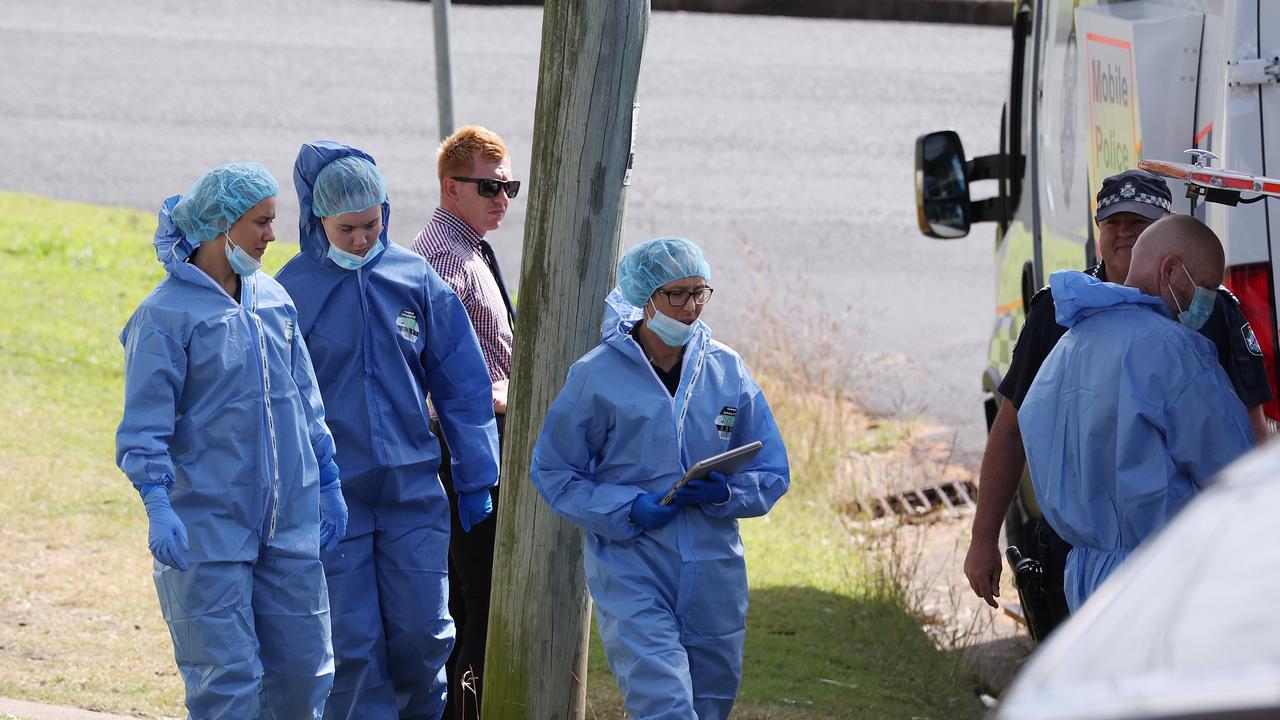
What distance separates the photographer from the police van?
3.82 m

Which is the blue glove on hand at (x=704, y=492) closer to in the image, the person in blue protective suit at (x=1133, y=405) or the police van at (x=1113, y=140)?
the person in blue protective suit at (x=1133, y=405)

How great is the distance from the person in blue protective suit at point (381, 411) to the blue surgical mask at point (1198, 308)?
189cm

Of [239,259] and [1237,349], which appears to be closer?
[1237,349]

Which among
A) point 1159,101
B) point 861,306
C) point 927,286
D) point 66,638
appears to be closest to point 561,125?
point 1159,101

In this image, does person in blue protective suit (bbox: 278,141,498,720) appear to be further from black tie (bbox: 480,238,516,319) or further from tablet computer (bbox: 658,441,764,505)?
tablet computer (bbox: 658,441,764,505)

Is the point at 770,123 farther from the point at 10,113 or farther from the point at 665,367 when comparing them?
the point at 665,367

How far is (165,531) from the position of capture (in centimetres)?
397

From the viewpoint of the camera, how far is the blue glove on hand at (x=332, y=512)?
4453 mm

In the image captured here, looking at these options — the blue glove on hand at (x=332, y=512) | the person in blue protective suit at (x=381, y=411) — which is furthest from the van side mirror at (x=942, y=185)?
the blue glove on hand at (x=332, y=512)

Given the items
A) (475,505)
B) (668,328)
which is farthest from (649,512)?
(475,505)

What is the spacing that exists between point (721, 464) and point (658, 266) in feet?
1.65

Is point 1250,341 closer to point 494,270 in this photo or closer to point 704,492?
point 704,492

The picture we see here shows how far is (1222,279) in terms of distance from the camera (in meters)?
3.79

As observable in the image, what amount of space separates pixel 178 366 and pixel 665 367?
1.16 m
